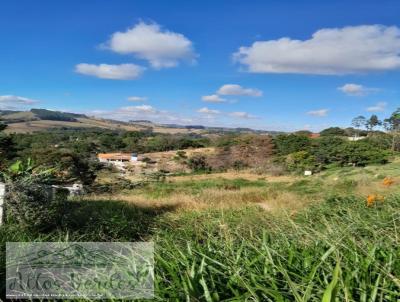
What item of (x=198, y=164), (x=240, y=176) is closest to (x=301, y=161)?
(x=240, y=176)

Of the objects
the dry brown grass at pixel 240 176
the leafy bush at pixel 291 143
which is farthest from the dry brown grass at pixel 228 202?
the leafy bush at pixel 291 143

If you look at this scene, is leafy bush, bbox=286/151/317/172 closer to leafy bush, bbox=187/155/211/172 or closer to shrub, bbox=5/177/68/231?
leafy bush, bbox=187/155/211/172

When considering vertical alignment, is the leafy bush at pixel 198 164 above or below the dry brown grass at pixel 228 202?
below

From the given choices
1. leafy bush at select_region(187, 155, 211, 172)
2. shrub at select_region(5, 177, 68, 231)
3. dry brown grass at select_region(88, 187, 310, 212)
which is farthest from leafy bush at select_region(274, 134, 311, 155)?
shrub at select_region(5, 177, 68, 231)

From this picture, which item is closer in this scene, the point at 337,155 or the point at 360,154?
the point at 360,154

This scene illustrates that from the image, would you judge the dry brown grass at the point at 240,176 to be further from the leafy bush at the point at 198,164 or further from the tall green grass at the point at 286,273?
the tall green grass at the point at 286,273

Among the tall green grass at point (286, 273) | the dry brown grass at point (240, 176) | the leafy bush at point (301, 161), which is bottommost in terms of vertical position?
the dry brown grass at point (240, 176)

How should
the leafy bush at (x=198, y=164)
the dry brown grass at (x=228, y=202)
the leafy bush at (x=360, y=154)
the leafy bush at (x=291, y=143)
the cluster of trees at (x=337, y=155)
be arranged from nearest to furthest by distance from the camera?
the dry brown grass at (x=228, y=202) < the leafy bush at (x=360, y=154) < the cluster of trees at (x=337, y=155) < the leafy bush at (x=291, y=143) < the leafy bush at (x=198, y=164)

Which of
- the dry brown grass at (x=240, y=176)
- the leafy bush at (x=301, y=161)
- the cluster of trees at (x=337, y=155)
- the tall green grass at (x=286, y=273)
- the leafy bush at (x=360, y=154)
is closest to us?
the tall green grass at (x=286, y=273)

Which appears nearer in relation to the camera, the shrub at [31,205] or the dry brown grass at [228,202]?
the shrub at [31,205]

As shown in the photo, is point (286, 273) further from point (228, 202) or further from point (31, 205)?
point (228, 202)

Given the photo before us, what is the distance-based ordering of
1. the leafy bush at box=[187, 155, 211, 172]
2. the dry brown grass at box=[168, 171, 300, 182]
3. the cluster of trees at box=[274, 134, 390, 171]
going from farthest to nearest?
the leafy bush at box=[187, 155, 211, 172] → the cluster of trees at box=[274, 134, 390, 171] → the dry brown grass at box=[168, 171, 300, 182]

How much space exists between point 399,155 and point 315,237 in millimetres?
35986

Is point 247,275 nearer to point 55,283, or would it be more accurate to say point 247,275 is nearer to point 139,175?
point 55,283
